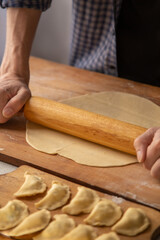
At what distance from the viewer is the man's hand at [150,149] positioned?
141 cm

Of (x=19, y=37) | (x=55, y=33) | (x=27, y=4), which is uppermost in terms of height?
(x=27, y=4)

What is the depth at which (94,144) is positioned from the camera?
1709 millimetres

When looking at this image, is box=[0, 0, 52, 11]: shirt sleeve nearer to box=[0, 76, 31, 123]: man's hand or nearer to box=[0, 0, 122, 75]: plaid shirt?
box=[0, 0, 122, 75]: plaid shirt

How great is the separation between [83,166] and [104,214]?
13.2 inches

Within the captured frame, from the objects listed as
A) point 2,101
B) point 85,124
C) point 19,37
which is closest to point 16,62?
point 19,37

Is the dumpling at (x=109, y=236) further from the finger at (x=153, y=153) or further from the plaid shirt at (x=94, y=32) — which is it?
the plaid shirt at (x=94, y=32)

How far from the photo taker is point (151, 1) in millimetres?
2184

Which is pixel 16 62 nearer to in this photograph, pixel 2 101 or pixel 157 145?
pixel 2 101

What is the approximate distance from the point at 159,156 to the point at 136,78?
3.59 ft

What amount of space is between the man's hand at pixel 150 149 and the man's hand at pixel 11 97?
2.11ft

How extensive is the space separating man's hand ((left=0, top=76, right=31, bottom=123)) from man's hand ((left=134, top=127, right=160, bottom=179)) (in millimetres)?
644

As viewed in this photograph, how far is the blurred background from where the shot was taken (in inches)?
124

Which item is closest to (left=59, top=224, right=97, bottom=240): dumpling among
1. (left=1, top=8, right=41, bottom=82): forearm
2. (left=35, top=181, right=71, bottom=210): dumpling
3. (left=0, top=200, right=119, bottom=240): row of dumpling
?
(left=0, top=200, right=119, bottom=240): row of dumpling

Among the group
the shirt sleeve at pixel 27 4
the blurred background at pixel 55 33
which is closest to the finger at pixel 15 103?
the shirt sleeve at pixel 27 4
